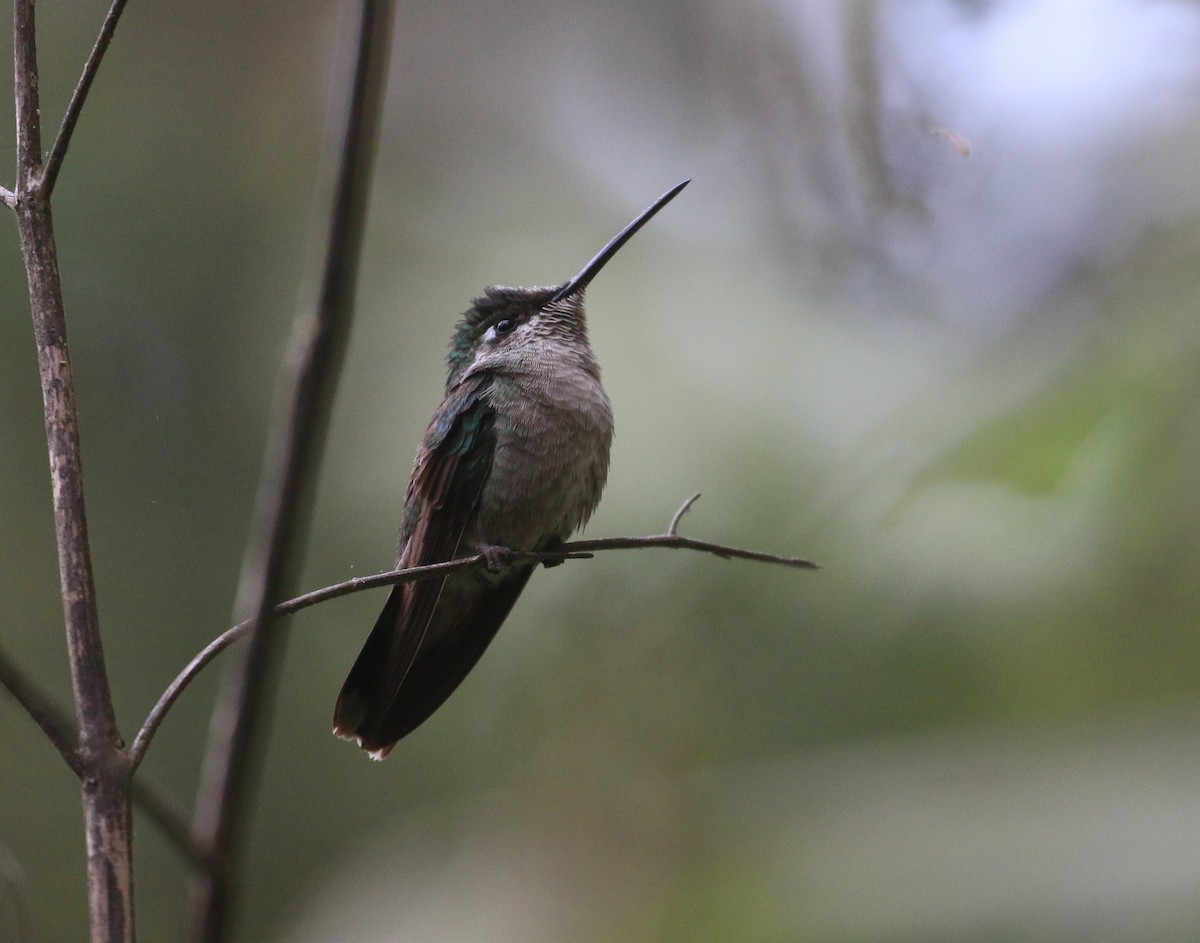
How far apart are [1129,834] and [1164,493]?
0.86 m

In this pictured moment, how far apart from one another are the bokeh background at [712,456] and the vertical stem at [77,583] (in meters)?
1.00

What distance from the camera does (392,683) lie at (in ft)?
5.40

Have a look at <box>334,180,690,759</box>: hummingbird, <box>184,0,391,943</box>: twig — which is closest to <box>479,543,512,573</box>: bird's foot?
<box>334,180,690,759</box>: hummingbird

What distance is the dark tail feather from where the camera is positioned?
1640 mm

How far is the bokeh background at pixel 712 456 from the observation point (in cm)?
227

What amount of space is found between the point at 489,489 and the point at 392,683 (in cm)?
49

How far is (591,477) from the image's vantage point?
2.07m

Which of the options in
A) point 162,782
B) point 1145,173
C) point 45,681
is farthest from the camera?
point 162,782

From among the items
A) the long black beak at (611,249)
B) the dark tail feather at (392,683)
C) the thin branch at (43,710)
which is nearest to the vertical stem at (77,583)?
the thin branch at (43,710)

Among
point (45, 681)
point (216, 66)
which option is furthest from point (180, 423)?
point (216, 66)

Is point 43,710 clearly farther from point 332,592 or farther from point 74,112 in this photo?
→ point 74,112

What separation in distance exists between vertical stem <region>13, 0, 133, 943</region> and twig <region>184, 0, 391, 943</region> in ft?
0.83

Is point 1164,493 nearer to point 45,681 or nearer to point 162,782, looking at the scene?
point 45,681

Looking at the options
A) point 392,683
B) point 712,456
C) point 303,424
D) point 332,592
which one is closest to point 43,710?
point 332,592
